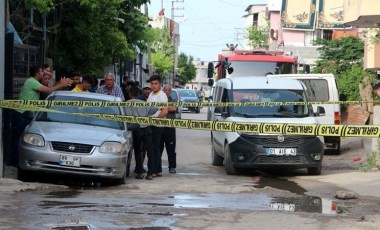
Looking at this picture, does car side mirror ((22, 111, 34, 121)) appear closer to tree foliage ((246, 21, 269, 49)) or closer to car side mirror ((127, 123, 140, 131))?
car side mirror ((127, 123, 140, 131))

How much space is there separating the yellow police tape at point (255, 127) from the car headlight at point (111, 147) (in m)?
0.39

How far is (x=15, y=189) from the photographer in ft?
36.2

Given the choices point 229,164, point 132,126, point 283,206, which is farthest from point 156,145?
point 283,206

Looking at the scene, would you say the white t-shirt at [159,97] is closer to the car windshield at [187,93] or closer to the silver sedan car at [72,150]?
the silver sedan car at [72,150]

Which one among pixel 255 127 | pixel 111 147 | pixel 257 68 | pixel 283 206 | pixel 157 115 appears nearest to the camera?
pixel 283 206

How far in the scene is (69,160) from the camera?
11898 millimetres

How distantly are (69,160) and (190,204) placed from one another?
8.08ft

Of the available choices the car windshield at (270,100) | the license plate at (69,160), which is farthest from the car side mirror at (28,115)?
the car windshield at (270,100)

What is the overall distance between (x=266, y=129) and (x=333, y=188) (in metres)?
2.55

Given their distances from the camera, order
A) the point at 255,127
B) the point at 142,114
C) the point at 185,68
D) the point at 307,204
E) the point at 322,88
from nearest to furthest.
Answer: the point at 307,204, the point at 255,127, the point at 142,114, the point at 322,88, the point at 185,68

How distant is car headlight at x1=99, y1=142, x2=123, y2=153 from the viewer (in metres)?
12.2

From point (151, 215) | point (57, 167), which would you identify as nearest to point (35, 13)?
point (57, 167)

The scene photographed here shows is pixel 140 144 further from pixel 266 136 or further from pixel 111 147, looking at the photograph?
pixel 266 136

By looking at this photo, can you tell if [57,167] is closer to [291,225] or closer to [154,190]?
[154,190]
